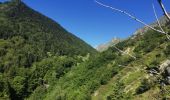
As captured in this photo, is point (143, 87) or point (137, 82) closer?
point (143, 87)

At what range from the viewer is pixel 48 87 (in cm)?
16825

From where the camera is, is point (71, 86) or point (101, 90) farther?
point (71, 86)

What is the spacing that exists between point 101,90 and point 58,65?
235 ft

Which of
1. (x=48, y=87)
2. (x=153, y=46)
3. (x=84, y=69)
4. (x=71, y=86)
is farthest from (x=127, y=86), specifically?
(x=48, y=87)

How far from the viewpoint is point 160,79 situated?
15.6 feet

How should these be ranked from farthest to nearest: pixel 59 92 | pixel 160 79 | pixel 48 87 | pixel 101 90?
pixel 48 87 < pixel 59 92 < pixel 101 90 < pixel 160 79

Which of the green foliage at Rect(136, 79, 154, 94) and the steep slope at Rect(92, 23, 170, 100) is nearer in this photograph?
the steep slope at Rect(92, 23, 170, 100)

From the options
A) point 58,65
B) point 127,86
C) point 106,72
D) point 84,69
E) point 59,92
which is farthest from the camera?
point 58,65

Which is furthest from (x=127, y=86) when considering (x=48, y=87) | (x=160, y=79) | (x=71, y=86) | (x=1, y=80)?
(x=160, y=79)

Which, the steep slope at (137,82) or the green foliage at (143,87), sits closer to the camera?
the steep slope at (137,82)

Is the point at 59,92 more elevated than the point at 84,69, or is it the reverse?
the point at 84,69

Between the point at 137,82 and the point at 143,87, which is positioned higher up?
the point at 137,82

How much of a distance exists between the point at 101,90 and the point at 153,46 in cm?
2365

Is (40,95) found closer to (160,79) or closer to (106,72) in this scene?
(106,72)
